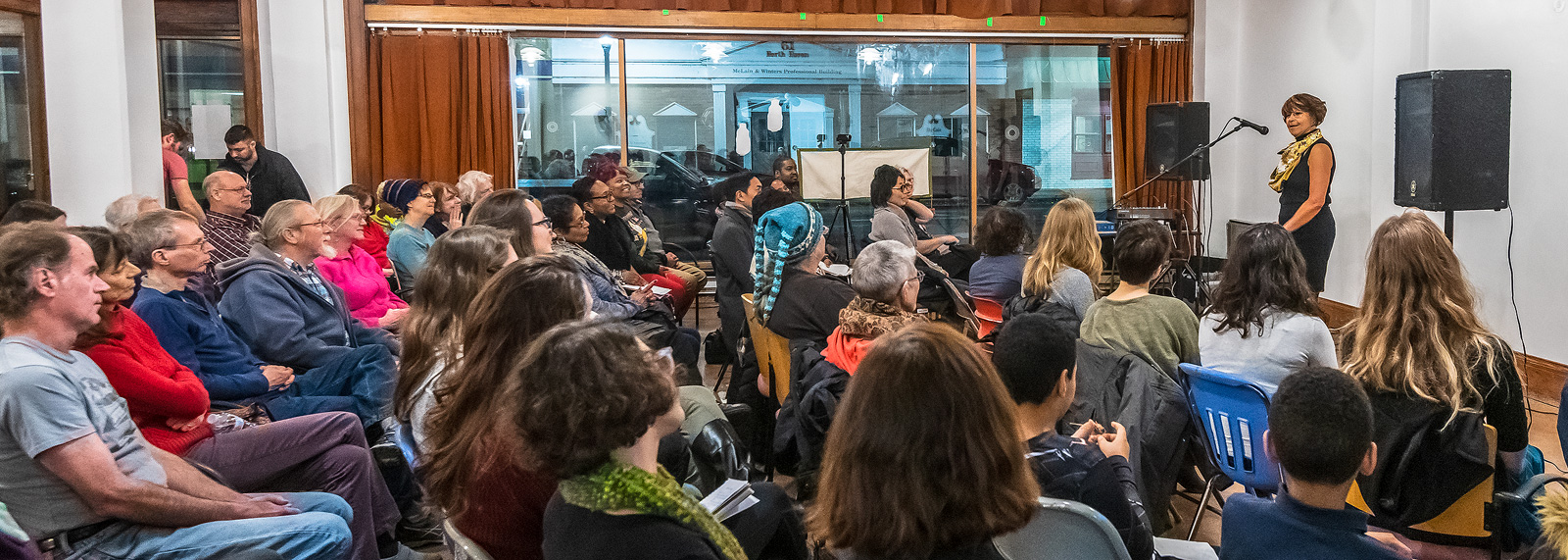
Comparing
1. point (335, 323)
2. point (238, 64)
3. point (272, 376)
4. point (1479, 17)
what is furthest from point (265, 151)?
point (1479, 17)

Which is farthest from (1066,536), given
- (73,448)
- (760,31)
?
(760,31)

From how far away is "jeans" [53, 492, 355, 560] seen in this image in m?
1.96

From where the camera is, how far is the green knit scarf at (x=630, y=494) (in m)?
1.39

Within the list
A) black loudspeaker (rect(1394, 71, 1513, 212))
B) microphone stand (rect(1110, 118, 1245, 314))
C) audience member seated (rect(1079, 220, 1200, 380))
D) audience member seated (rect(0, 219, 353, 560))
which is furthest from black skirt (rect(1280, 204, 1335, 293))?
audience member seated (rect(0, 219, 353, 560))

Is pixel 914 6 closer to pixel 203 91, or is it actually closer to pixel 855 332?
pixel 203 91

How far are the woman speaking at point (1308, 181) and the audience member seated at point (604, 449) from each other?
15.6ft

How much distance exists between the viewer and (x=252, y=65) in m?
6.41

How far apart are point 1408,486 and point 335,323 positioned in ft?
10.2

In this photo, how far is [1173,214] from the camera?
7438mm

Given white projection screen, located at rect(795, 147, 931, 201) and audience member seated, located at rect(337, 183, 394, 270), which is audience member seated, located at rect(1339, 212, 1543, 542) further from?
white projection screen, located at rect(795, 147, 931, 201)

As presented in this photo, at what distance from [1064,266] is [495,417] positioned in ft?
8.16

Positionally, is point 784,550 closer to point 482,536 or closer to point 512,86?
point 482,536

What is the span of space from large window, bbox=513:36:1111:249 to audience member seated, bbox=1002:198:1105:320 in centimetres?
415

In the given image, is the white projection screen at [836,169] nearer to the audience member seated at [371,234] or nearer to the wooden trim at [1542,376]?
the audience member seated at [371,234]
